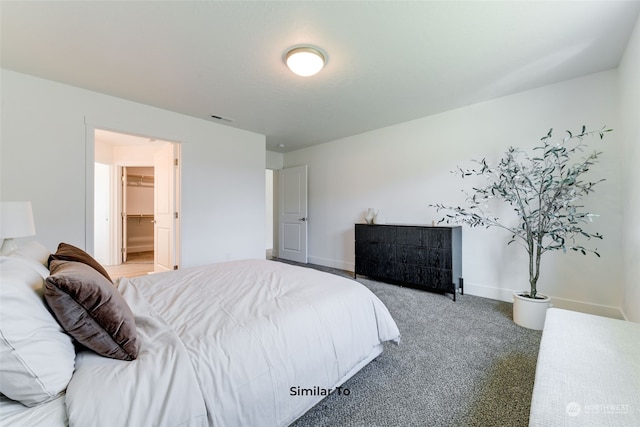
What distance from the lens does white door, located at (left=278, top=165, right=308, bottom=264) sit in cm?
530

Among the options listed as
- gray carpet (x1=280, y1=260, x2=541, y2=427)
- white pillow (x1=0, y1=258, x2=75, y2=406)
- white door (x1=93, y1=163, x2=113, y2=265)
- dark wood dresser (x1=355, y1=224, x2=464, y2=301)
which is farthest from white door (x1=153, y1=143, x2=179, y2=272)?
gray carpet (x1=280, y1=260, x2=541, y2=427)

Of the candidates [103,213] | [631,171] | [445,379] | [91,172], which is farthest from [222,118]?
[631,171]

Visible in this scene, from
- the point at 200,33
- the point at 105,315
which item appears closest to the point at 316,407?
the point at 105,315

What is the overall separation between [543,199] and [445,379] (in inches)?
84.2

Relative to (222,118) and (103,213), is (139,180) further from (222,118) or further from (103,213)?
(222,118)

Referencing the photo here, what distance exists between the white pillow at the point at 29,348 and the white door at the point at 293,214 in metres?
4.45

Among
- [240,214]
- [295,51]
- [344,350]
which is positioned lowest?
[344,350]

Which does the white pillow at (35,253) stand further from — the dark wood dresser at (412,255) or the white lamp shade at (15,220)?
the dark wood dresser at (412,255)

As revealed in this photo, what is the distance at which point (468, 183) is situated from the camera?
132 inches

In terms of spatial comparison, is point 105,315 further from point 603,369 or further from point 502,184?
point 502,184

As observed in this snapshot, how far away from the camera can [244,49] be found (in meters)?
2.17

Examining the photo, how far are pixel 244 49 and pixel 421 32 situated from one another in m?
1.46

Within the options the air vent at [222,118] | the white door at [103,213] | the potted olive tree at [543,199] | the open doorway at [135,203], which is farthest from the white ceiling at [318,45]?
the white door at [103,213]

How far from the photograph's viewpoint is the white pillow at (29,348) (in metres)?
0.71
